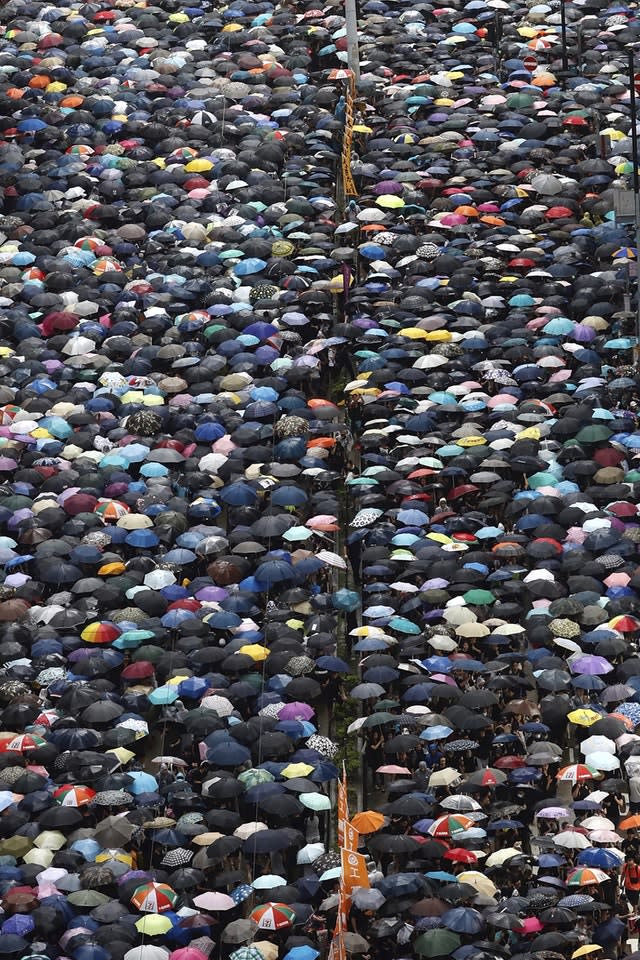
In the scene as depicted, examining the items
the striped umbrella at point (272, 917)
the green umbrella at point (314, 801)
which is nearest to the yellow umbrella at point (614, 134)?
the green umbrella at point (314, 801)

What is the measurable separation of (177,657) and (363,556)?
349cm

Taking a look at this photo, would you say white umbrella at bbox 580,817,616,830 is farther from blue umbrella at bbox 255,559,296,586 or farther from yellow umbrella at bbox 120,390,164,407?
yellow umbrella at bbox 120,390,164,407

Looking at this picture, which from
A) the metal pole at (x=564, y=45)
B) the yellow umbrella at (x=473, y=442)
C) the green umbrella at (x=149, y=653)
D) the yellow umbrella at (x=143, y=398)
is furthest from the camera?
the metal pole at (x=564, y=45)

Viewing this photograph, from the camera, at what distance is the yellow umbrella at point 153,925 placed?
72.4 feet

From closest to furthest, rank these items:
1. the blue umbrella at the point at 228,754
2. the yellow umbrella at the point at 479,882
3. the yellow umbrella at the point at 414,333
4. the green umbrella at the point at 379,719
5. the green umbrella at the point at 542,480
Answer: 1. the yellow umbrella at the point at 479,882
2. the blue umbrella at the point at 228,754
3. the green umbrella at the point at 379,719
4. the green umbrella at the point at 542,480
5. the yellow umbrella at the point at 414,333

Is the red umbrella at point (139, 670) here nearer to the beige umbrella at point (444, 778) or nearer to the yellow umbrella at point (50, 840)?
the yellow umbrella at point (50, 840)

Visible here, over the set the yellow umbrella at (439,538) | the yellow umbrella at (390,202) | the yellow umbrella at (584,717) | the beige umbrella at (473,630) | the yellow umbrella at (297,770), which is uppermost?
the yellow umbrella at (390,202)

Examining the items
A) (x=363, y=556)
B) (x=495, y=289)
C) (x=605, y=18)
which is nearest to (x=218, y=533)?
(x=363, y=556)

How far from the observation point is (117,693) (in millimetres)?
27344

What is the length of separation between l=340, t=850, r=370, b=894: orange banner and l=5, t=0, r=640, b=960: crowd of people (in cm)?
45

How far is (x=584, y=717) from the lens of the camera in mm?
25016

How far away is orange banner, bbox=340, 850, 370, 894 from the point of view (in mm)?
21812

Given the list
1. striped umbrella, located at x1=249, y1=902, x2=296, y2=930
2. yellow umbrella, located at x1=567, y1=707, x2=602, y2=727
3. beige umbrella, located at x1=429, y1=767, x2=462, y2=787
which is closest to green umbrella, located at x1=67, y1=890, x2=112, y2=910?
striped umbrella, located at x1=249, y1=902, x2=296, y2=930

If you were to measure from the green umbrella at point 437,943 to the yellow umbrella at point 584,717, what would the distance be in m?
4.35
